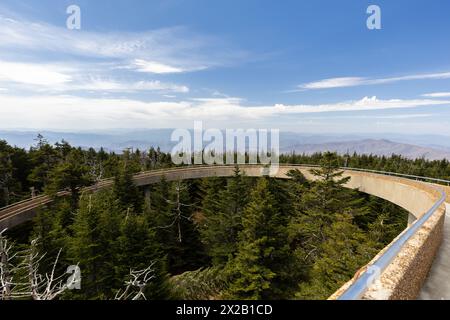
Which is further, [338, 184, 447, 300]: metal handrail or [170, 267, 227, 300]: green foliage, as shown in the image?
[170, 267, 227, 300]: green foliage

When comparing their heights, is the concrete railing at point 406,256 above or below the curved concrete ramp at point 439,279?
above

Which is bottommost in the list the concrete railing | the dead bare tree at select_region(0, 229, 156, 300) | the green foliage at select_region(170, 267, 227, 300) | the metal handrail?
the green foliage at select_region(170, 267, 227, 300)

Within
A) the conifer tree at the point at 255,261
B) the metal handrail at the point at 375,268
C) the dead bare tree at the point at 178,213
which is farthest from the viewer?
the dead bare tree at the point at 178,213

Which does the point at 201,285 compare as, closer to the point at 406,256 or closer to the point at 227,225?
the point at 227,225

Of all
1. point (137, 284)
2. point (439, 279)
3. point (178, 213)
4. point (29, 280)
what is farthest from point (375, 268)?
point (178, 213)

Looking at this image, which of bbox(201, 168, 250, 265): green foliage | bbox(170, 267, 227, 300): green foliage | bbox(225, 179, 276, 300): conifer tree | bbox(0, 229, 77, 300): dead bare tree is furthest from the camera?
bbox(201, 168, 250, 265): green foliage

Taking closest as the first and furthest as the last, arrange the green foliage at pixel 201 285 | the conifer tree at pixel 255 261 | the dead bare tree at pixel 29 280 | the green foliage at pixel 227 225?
1. the dead bare tree at pixel 29 280
2. the conifer tree at pixel 255 261
3. the green foliage at pixel 201 285
4. the green foliage at pixel 227 225

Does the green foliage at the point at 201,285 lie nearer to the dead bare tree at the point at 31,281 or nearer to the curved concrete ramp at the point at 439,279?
the dead bare tree at the point at 31,281

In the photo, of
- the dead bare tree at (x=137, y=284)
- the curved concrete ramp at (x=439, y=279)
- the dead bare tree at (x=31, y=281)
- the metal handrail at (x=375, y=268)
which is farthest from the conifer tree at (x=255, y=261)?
the metal handrail at (x=375, y=268)

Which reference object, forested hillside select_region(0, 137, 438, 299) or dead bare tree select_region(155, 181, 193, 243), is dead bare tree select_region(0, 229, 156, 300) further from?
dead bare tree select_region(155, 181, 193, 243)

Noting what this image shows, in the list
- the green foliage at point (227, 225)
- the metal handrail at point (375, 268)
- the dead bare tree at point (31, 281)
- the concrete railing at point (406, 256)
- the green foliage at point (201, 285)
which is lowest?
the green foliage at point (201, 285)

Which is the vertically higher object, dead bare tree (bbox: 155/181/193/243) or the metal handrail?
the metal handrail

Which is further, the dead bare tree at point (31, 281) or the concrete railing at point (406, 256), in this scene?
the dead bare tree at point (31, 281)

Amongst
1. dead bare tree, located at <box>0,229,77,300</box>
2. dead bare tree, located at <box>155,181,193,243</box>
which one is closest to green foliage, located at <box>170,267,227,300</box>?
dead bare tree, located at <box>155,181,193,243</box>
